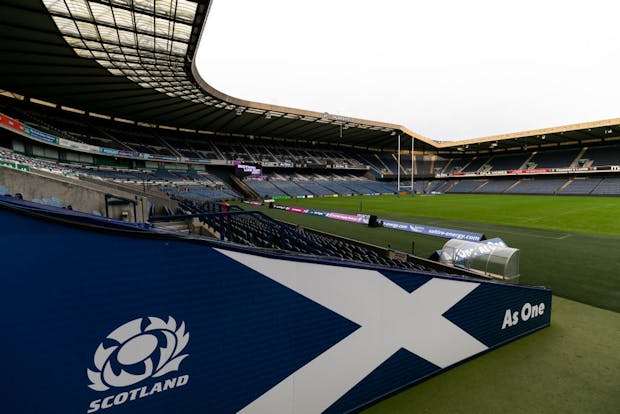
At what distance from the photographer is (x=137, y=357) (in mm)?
2055

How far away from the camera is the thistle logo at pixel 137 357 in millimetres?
1952

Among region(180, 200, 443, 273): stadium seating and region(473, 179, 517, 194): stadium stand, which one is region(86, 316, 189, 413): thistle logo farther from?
region(473, 179, 517, 194): stadium stand

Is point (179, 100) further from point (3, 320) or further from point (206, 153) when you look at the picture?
point (3, 320)

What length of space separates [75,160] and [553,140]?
80.9 meters

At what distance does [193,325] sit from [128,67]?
96.7ft

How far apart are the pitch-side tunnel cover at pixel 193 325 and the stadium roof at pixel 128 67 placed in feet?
61.3

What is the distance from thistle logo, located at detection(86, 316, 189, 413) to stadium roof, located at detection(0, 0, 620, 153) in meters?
19.0

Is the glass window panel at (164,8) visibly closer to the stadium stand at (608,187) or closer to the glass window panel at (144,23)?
the glass window panel at (144,23)

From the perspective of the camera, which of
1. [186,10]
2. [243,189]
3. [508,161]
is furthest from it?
[508,161]

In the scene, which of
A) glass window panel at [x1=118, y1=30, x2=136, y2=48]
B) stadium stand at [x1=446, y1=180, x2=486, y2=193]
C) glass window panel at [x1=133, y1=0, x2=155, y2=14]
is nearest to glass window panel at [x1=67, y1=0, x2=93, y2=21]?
glass window panel at [x1=118, y1=30, x2=136, y2=48]

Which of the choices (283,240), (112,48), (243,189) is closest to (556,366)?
(283,240)

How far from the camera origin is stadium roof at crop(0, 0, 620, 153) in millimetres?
15973

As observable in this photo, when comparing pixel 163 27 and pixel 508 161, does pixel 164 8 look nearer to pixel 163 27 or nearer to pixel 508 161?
pixel 163 27

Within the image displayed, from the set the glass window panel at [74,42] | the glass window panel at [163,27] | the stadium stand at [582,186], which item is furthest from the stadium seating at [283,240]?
the stadium stand at [582,186]
